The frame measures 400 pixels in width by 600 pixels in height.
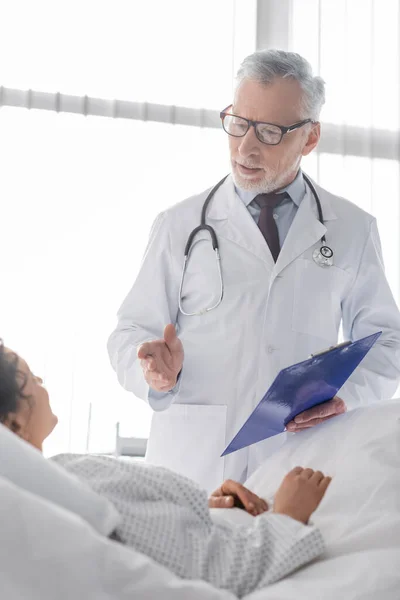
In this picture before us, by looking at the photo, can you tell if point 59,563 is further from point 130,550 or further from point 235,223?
point 235,223

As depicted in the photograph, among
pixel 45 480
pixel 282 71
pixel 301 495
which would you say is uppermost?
pixel 282 71

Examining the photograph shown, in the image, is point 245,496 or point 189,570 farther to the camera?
point 245,496

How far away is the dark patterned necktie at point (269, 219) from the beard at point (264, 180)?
3cm

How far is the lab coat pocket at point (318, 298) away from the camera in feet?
6.66

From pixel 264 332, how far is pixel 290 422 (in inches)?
14.5

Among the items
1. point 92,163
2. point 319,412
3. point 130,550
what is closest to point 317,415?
point 319,412

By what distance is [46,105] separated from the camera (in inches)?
126

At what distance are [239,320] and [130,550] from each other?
41.8 inches

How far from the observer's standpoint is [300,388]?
152cm

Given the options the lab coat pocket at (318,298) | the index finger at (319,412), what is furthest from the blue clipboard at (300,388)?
the lab coat pocket at (318,298)

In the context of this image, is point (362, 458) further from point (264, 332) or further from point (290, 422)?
point (264, 332)

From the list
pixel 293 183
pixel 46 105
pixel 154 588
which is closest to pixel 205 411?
pixel 293 183

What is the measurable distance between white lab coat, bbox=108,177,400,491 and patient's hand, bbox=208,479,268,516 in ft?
1.39

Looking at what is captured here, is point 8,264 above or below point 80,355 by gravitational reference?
above
